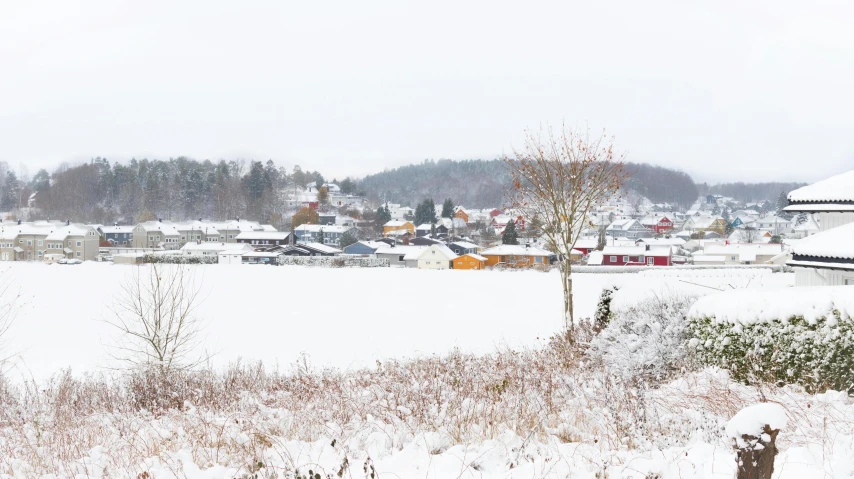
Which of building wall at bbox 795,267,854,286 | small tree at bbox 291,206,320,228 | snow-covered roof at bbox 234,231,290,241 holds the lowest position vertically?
building wall at bbox 795,267,854,286

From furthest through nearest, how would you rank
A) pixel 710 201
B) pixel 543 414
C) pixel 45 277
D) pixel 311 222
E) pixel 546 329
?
pixel 710 201, pixel 311 222, pixel 45 277, pixel 546 329, pixel 543 414

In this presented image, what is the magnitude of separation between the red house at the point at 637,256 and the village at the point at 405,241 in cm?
Result: 9

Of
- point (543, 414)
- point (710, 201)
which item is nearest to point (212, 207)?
point (543, 414)

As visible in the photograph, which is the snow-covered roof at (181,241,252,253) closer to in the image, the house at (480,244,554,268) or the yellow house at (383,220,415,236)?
the yellow house at (383,220,415,236)

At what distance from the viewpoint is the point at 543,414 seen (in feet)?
18.4

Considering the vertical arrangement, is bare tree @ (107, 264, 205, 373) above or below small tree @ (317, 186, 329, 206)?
below

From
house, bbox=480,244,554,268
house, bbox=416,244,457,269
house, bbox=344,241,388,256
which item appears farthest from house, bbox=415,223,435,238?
house, bbox=480,244,554,268

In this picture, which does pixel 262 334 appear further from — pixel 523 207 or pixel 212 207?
pixel 212 207

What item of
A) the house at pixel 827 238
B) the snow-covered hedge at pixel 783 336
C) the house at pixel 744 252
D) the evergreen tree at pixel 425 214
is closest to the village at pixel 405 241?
the house at pixel 744 252

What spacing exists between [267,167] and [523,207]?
93160 millimetres

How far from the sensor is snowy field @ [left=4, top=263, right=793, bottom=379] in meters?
16.6

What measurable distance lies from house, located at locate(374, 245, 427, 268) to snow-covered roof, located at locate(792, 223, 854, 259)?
52147 mm

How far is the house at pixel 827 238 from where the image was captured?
9.94 meters

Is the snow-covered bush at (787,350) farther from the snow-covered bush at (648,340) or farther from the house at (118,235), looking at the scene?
the house at (118,235)
